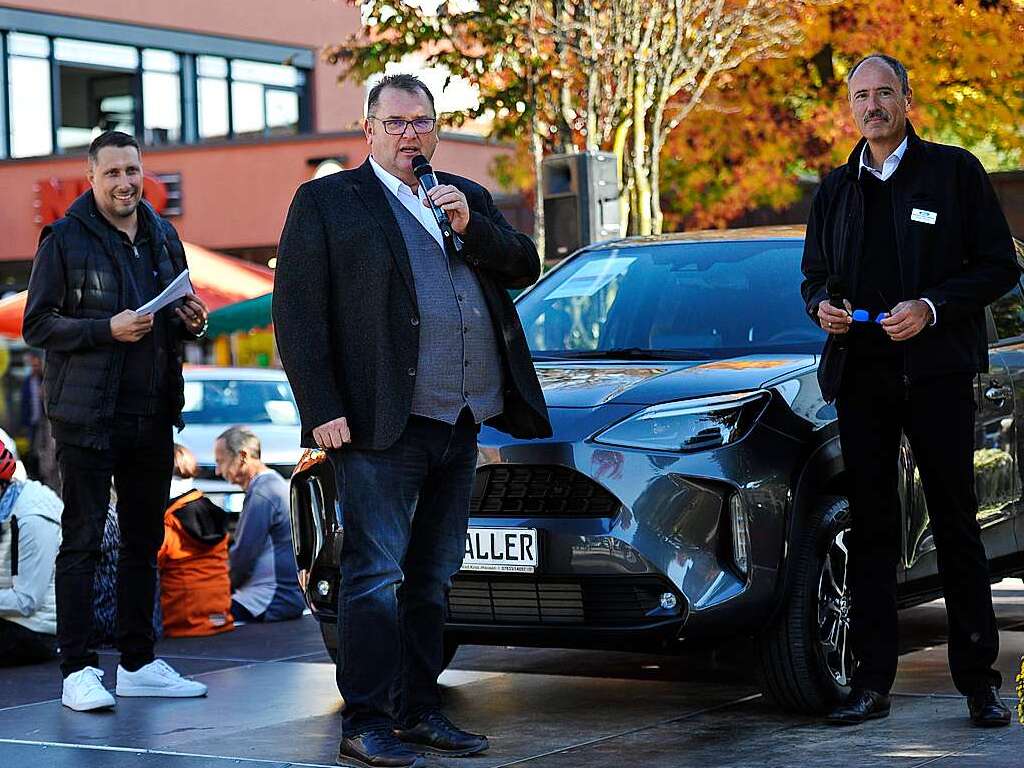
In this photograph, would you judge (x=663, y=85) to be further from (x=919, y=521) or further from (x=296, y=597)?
(x=919, y=521)

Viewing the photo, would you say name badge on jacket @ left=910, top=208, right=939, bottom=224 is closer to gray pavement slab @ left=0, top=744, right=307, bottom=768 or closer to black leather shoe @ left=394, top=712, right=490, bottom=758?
black leather shoe @ left=394, top=712, right=490, bottom=758

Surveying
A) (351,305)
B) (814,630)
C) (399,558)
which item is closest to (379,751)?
(399,558)

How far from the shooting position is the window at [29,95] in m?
29.0

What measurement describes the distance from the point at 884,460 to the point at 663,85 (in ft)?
34.6

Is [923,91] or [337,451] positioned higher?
[923,91]

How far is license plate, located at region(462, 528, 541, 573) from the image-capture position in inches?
230

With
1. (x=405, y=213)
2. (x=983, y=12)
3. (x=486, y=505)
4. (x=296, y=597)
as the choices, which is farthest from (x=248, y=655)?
(x=983, y=12)

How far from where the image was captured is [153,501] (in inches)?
271

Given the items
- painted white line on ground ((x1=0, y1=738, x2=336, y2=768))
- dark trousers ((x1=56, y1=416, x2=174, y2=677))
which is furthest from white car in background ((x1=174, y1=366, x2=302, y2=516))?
painted white line on ground ((x1=0, y1=738, x2=336, y2=768))

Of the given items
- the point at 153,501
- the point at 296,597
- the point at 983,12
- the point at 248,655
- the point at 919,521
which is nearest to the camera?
the point at 919,521

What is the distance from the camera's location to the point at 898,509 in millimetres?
6039

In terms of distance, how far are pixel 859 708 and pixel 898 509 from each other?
64 centimetres

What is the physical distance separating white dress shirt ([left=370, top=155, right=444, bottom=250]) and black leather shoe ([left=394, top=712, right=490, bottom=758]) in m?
1.43

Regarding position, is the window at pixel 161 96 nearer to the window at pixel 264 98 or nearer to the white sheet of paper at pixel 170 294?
the window at pixel 264 98
